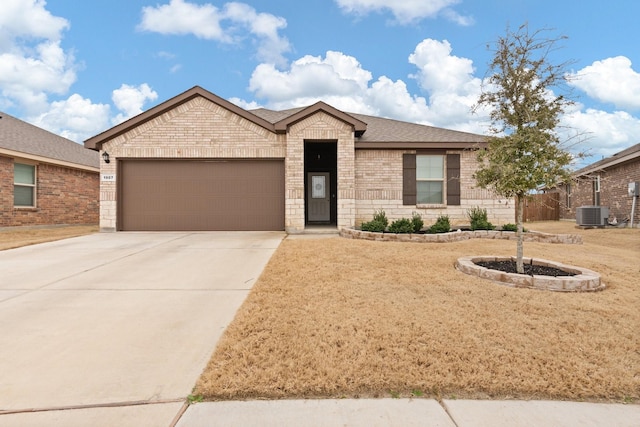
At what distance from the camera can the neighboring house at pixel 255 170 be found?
1097 centimetres

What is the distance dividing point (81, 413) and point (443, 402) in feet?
8.09

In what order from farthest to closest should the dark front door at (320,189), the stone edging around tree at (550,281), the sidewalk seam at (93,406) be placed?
the dark front door at (320,189) < the stone edging around tree at (550,281) < the sidewalk seam at (93,406)

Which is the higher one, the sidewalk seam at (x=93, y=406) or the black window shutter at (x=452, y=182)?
the black window shutter at (x=452, y=182)

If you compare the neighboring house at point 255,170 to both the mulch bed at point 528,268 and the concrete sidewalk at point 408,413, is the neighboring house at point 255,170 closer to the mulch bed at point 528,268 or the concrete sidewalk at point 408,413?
the mulch bed at point 528,268

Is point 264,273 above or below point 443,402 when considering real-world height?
above

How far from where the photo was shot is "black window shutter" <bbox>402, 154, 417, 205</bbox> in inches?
465

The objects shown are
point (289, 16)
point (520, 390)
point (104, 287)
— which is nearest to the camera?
point (520, 390)

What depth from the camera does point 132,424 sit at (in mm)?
2084

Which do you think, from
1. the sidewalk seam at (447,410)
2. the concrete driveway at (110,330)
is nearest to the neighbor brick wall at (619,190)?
the sidewalk seam at (447,410)

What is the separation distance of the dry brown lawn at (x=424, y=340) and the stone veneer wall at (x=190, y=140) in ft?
23.5

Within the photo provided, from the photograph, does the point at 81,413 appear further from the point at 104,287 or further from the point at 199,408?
the point at 104,287

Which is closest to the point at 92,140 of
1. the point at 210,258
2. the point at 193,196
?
the point at 193,196

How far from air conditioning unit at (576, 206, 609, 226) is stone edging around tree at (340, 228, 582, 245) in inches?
316

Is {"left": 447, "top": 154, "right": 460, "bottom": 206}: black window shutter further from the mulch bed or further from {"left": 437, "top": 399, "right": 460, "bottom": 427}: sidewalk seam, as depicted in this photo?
{"left": 437, "top": 399, "right": 460, "bottom": 427}: sidewalk seam
